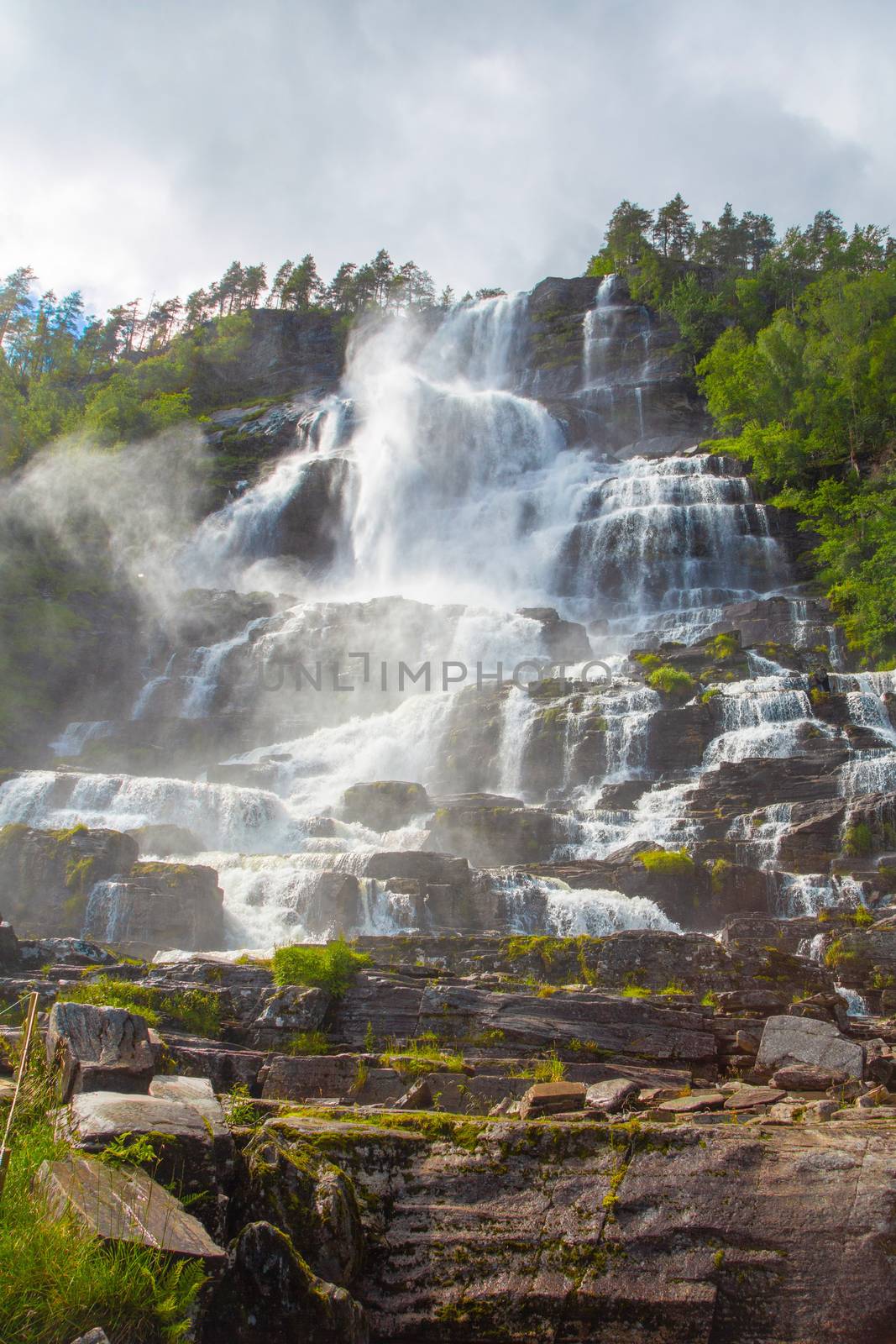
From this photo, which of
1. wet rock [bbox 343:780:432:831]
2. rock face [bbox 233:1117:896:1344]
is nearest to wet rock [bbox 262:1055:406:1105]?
rock face [bbox 233:1117:896:1344]

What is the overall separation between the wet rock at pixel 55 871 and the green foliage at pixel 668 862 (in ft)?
44.9

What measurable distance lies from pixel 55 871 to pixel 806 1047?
19434 millimetres

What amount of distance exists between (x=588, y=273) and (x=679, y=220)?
15103mm

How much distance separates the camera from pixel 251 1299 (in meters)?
4.24

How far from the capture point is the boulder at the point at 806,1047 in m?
9.24

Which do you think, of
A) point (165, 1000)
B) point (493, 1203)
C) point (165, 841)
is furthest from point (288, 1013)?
point (165, 841)

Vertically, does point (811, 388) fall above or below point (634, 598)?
above

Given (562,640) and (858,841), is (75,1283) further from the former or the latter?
(562,640)

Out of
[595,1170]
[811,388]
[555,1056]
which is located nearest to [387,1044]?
[555,1056]

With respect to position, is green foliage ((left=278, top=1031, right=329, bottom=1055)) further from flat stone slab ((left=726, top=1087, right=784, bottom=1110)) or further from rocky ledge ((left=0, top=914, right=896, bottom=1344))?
flat stone slab ((left=726, top=1087, right=784, bottom=1110))

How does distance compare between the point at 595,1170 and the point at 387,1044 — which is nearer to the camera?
the point at 595,1170

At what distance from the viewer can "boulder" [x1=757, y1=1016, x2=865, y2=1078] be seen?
9.24 m

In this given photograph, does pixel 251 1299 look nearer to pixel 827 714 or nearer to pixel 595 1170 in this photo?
pixel 595 1170

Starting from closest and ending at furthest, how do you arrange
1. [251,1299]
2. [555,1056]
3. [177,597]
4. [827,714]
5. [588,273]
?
1. [251,1299]
2. [555,1056]
3. [827,714]
4. [177,597]
5. [588,273]
